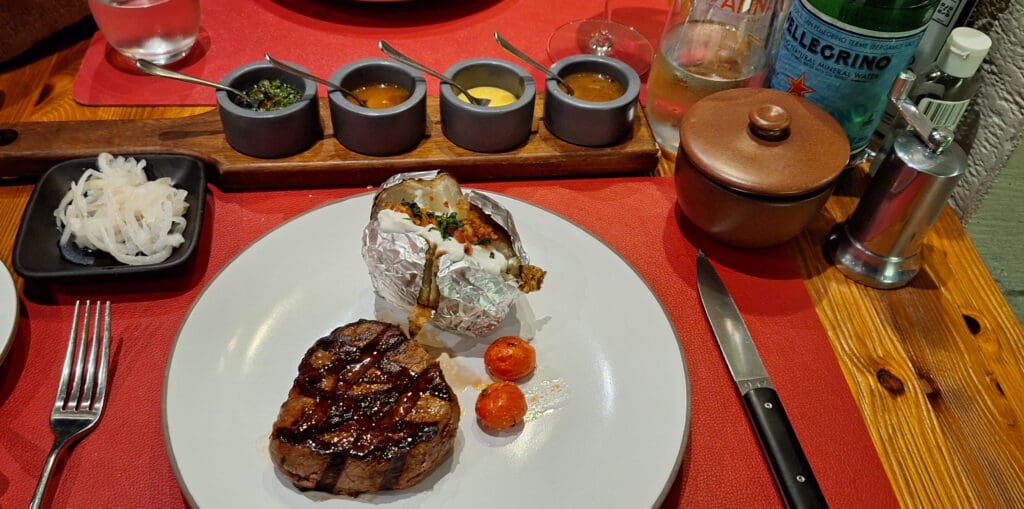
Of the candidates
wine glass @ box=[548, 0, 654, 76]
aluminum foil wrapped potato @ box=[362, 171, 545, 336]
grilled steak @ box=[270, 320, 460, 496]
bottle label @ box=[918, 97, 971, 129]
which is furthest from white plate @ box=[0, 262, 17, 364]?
bottle label @ box=[918, 97, 971, 129]

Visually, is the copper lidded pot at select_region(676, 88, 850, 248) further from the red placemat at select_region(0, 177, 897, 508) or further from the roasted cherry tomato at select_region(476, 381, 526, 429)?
the roasted cherry tomato at select_region(476, 381, 526, 429)

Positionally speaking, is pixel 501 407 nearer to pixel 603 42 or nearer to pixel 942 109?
pixel 942 109

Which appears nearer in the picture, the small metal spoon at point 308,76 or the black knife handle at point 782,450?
the black knife handle at point 782,450

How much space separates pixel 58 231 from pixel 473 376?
846 millimetres

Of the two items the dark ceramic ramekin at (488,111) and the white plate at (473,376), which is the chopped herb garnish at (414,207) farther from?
the dark ceramic ramekin at (488,111)

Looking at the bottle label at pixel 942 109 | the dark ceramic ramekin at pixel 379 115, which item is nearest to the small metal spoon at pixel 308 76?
the dark ceramic ramekin at pixel 379 115

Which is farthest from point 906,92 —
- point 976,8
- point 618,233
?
point 618,233

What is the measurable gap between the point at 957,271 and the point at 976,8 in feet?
1.83

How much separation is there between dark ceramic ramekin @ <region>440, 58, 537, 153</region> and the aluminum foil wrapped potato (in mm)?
271

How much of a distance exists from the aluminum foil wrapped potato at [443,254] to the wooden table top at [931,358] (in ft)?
2.12

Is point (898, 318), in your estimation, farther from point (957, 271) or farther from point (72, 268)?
point (72, 268)

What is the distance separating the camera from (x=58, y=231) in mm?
1344

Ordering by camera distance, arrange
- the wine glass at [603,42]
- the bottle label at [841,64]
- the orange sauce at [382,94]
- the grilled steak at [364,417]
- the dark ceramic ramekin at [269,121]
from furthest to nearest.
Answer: the wine glass at [603,42]
the orange sauce at [382,94]
the dark ceramic ramekin at [269,121]
the bottle label at [841,64]
the grilled steak at [364,417]

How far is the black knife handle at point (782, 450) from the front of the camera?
106 centimetres
